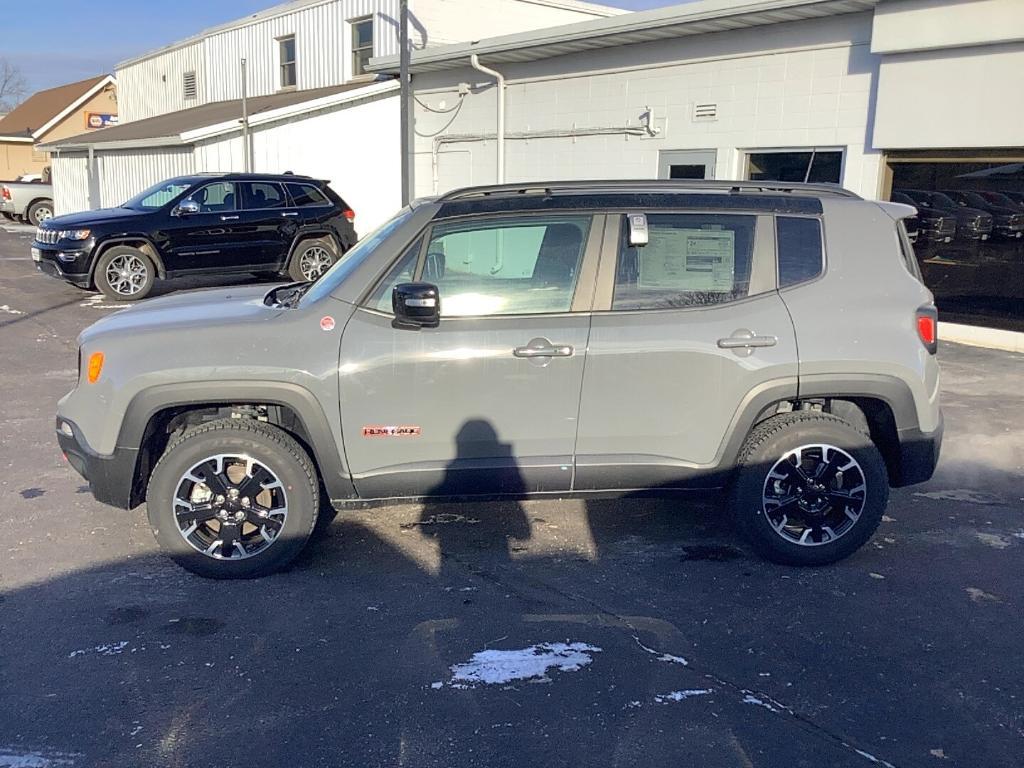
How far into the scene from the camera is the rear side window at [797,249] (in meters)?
4.44

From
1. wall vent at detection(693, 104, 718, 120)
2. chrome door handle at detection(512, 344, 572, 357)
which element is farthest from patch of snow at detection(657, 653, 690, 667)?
wall vent at detection(693, 104, 718, 120)

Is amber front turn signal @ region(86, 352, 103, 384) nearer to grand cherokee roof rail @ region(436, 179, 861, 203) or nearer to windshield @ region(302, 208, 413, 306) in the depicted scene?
windshield @ region(302, 208, 413, 306)

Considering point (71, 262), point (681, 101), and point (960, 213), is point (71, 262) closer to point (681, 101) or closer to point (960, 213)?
point (681, 101)

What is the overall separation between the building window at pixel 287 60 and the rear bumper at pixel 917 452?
21947mm

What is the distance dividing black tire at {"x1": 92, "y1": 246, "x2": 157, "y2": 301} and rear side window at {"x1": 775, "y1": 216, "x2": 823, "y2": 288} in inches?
420

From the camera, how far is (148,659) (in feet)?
11.8

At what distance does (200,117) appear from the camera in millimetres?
22094

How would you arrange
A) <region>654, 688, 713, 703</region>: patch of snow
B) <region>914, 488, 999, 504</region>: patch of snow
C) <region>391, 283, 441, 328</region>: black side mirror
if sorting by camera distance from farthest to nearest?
<region>914, 488, 999, 504</region>: patch of snow, <region>391, 283, 441, 328</region>: black side mirror, <region>654, 688, 713, 703</region>: patch of snow

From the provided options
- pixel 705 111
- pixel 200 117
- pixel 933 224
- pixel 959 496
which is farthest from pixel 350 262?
pixel 200 117

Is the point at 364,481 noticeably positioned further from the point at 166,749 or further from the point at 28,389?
the point at 28,389

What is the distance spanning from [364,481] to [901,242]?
2.95m

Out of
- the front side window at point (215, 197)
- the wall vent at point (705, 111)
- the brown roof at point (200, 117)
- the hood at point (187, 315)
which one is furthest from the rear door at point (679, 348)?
the brown roof at point (200, 117)

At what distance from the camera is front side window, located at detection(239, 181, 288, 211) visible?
1354cm

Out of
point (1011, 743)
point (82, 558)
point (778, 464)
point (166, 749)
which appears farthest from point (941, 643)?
point (82, 558)
